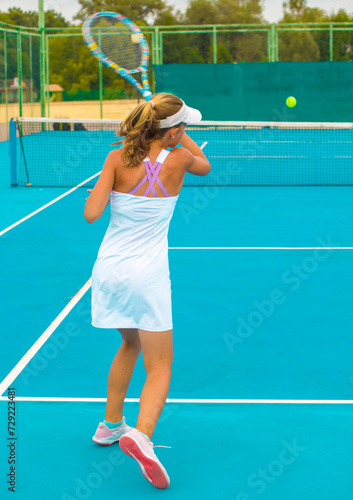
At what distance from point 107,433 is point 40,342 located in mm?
1650

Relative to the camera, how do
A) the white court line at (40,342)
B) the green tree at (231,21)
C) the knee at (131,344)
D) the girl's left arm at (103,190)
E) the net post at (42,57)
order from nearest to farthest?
the girl's left arm at (103,190)
the knee at (131,344)
the white court line at (40,342)
the net post at (42,57)
the green tree at (231,21)

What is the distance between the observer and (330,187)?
518 inches

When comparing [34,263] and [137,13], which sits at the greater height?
[137,13]

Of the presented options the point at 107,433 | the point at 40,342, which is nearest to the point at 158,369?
the point at 107,433

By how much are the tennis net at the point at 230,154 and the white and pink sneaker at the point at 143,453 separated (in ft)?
28.3

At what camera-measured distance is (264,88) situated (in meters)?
25.2

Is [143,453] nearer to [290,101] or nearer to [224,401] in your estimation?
[224,401]

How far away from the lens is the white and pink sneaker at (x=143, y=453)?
2.96 meters

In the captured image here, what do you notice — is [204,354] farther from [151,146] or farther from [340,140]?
[340,140]

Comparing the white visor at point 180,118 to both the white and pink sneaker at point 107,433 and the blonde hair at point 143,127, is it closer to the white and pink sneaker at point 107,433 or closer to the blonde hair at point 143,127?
the blonde hair at point 143,127

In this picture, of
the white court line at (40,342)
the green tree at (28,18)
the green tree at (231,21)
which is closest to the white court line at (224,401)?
the white court line at (40,342)

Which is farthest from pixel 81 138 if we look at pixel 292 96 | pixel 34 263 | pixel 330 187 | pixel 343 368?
pixel 343 368

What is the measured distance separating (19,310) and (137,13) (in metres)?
61.6

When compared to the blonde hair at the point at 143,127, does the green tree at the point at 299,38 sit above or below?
above
